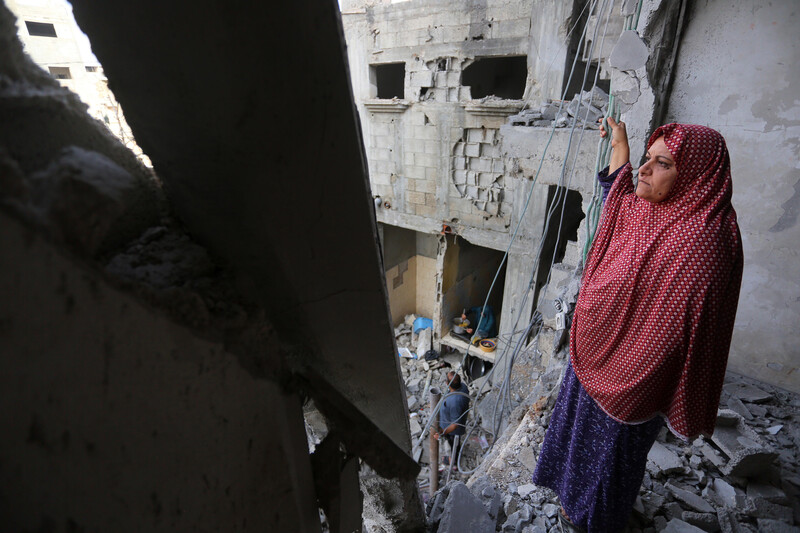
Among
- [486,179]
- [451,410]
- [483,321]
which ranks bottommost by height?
[483,321]

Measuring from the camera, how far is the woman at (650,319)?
133 cm

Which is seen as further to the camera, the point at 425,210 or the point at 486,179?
the point at 425,210

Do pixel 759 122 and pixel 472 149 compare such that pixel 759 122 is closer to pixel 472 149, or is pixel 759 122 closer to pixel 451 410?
pixel 451 410

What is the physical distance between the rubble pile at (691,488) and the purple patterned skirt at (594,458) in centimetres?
21

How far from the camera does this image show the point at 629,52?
91.8 inches

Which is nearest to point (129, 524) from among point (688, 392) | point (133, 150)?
point (133, 150)

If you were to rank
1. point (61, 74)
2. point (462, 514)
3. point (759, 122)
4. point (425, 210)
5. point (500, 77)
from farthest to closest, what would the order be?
point (500, 77), point (425, 210), point (759, 122), point (462, 514), point (61, 74)

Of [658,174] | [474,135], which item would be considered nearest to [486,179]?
[474,135]

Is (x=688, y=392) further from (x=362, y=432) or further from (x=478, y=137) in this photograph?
(x=478, y=137)

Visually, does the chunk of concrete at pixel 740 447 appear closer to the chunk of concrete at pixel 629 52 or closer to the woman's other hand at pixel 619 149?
the woman's other hand at pixel 619 149

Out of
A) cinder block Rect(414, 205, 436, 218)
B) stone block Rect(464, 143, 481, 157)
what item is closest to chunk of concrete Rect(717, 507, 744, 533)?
stone block Rect(464, 143, 481, 157)

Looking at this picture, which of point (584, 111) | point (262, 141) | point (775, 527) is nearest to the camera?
point (262, 141)

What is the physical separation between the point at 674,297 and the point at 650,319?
12 cm

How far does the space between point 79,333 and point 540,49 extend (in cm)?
690
